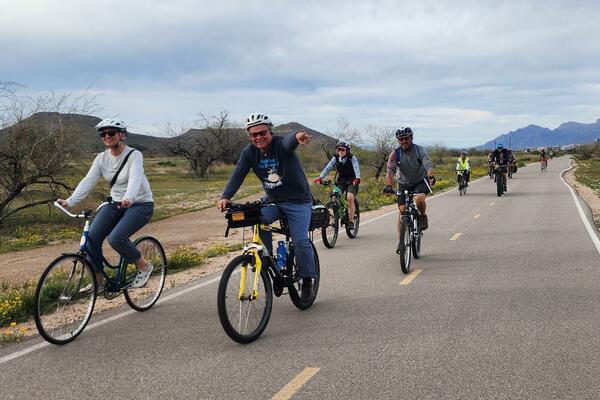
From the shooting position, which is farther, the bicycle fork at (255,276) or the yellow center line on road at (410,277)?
the yellow center line on road at (410,277)

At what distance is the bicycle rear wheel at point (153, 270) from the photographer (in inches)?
273

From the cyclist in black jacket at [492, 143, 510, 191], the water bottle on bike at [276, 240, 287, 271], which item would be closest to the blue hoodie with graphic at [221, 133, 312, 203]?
the water bottle on bike at [276, 240, 287, 271]

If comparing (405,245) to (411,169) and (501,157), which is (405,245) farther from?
(501,157)

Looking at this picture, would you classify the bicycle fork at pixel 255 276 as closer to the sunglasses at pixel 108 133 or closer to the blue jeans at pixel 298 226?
the blue jeans at pixel 298 226

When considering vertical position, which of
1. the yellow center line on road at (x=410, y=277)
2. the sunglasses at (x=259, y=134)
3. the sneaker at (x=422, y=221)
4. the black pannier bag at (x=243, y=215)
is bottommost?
the yellow center line on road at (x=410, y=277)

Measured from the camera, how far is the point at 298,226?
6.34 metres

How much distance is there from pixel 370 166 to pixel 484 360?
62.8 metres

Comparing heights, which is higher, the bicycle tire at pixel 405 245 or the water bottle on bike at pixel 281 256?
the water bottle on bike at pixel 281 256

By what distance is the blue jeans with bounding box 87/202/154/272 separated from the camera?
20.1ft

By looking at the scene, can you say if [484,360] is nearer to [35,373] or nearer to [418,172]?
[35,373]

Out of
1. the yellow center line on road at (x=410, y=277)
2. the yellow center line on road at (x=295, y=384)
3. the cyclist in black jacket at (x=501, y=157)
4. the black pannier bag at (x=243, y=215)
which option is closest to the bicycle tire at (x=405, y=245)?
the yellow center line on road at (x=410, y=277)

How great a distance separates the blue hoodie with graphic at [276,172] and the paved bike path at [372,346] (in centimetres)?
136

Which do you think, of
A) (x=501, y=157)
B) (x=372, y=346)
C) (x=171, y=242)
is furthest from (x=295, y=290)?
(x=501, y=157)

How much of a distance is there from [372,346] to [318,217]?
76.3 inches
